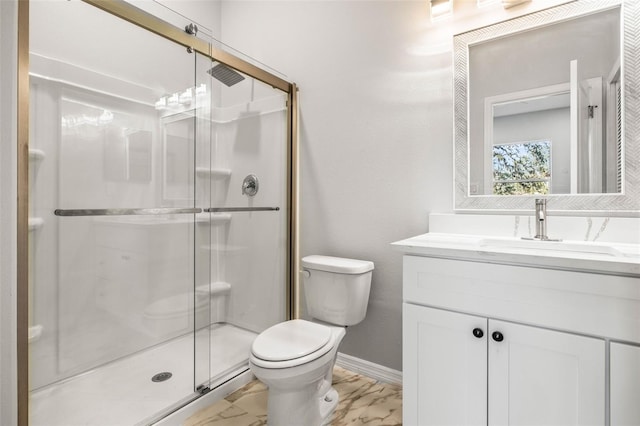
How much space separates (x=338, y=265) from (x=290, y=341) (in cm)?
47

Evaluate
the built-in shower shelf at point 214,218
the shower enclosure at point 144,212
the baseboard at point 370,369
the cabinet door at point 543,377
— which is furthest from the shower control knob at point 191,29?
the baseboard at point 370,369

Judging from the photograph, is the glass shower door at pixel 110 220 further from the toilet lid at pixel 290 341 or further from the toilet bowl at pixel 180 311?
the toilet lid at pixel 290 341

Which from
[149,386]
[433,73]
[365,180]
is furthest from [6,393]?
[433,73]

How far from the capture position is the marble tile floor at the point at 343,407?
5.06ft

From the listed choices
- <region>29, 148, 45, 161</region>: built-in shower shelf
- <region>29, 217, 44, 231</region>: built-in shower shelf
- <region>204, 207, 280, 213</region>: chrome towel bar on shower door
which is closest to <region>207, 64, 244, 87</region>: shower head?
<region>204, 207, 280, 213</region>: chrome towel bar on shower door

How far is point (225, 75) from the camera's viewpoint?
1.87 meters

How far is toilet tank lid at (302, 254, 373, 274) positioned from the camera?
1.71 m

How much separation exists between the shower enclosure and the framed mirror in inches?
44.7

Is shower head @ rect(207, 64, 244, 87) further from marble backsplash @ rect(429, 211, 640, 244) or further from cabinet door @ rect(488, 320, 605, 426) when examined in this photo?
cabinet door @ rect(488, 320, 605, 426)

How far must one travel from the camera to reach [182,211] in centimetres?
184

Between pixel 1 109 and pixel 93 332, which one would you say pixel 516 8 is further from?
pixel 93 332

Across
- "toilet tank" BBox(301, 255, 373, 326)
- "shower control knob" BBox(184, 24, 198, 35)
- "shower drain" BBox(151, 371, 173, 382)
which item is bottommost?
"shower drain" BBox(151, 371, 173, 382)

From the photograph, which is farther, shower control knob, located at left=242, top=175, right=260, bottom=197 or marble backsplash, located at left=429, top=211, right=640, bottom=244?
shower control knob, located at left=242, top=175, right=260, bottom=197

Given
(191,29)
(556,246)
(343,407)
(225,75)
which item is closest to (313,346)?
(343,407)
